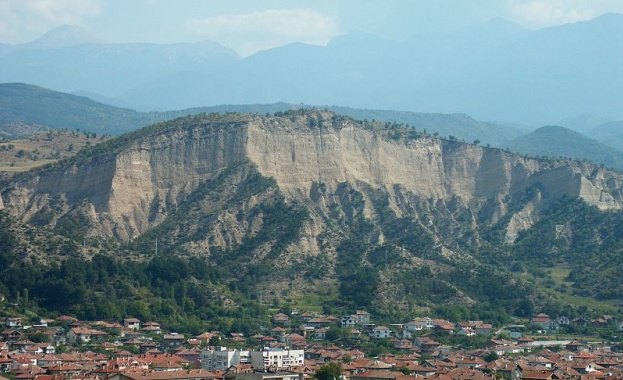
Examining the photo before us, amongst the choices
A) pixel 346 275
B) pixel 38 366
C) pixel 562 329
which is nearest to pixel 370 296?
pixel 346 275

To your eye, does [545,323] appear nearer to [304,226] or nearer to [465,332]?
[465,332]

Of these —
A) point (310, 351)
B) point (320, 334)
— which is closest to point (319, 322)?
point (320, 334)

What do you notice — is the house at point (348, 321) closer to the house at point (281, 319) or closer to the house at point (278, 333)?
A: the house at point (281, 319)

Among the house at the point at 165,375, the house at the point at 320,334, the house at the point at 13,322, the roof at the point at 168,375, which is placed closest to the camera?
the house at the point at 165,375

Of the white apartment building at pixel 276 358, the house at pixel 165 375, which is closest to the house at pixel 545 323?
the white apartment building at pixel 276 358

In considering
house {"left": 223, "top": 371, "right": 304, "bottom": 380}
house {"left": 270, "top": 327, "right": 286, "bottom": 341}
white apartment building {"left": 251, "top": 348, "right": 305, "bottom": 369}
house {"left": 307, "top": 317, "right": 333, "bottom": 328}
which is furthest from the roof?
house {"left": 307, "top": 317, "right": 333, "bottom": 328}

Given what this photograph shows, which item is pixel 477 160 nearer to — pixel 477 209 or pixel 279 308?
pixel 477 209
